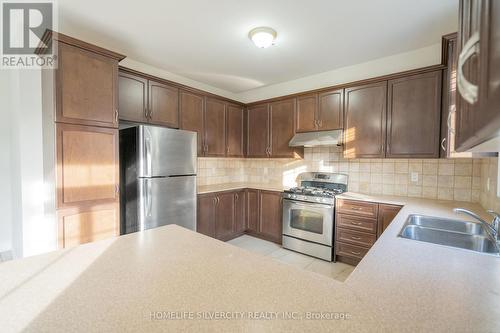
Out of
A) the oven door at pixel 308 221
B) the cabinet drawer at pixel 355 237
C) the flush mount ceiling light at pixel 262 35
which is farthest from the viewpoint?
the oven door at pixel 308 221

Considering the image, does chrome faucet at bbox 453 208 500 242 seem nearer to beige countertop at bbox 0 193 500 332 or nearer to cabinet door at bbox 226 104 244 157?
beige countertop at bbox 0 193 500 332

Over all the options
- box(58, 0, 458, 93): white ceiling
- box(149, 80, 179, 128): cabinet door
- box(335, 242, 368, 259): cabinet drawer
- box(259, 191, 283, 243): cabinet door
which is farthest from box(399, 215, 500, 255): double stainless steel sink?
box(149, 80, 179, 128): cabinet door

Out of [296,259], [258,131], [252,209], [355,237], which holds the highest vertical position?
[258,131]

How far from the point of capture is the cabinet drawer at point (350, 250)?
2.66 meters

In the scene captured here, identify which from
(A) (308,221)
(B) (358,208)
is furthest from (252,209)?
(B) (358,208)

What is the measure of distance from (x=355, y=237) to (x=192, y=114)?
8.63 feet

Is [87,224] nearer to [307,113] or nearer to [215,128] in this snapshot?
[215,128]

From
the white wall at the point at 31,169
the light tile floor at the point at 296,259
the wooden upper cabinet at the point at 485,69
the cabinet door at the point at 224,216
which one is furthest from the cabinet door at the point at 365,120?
the white wall at the point at 31,169

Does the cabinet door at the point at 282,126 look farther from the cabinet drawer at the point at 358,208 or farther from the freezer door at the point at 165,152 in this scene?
the freezer door at the point at 165,152

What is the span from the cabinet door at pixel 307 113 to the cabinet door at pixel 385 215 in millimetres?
1334

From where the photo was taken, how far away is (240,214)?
3660mm

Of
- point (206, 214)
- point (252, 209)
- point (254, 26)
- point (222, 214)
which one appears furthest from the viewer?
point (252, 209)

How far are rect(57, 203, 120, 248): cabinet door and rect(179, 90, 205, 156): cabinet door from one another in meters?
1.39

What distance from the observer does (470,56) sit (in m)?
0.46
